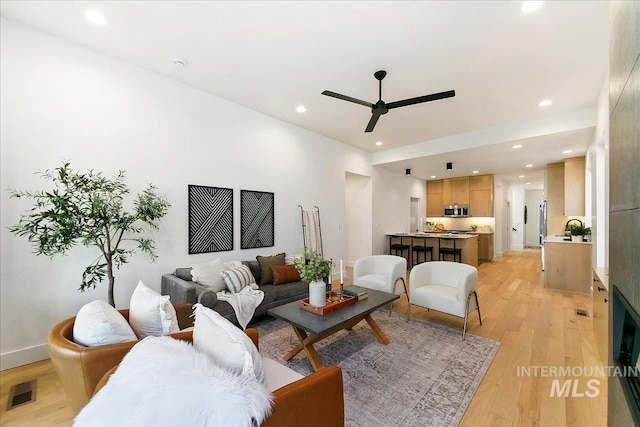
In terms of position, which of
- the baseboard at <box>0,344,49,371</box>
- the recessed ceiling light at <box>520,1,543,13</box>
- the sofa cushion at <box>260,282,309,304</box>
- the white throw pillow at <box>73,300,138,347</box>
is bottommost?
the baseboard at <box>0,344,49,371</box>

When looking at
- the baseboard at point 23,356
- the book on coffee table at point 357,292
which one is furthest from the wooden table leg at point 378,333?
the baseboard at point 23,356

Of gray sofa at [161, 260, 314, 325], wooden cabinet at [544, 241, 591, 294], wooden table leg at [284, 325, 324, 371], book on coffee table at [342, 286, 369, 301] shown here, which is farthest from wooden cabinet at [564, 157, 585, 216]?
wooden table leg at [284, 325, 324, 371]

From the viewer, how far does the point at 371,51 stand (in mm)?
2793

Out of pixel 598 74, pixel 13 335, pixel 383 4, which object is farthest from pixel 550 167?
pixel 13 335

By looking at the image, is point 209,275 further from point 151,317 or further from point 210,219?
point 151,317

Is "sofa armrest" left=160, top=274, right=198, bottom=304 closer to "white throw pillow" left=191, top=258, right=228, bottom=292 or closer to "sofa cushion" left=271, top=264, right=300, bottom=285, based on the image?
"white throw pillow" left=191, top=258, right=228, bottom=292

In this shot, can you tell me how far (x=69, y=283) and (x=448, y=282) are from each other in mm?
4408

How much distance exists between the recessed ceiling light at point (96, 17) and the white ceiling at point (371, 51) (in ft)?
0.15

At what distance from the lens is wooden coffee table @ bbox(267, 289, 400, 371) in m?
2.27

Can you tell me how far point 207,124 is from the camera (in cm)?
→ 378

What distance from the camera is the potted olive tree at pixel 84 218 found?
2.26 meters

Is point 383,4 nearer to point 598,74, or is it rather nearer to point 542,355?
point 598,74

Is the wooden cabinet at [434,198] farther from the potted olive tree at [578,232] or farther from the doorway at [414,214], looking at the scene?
the potted olive tree at [578,232]

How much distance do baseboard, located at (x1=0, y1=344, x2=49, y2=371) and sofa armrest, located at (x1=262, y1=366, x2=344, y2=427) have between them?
9.80ft
